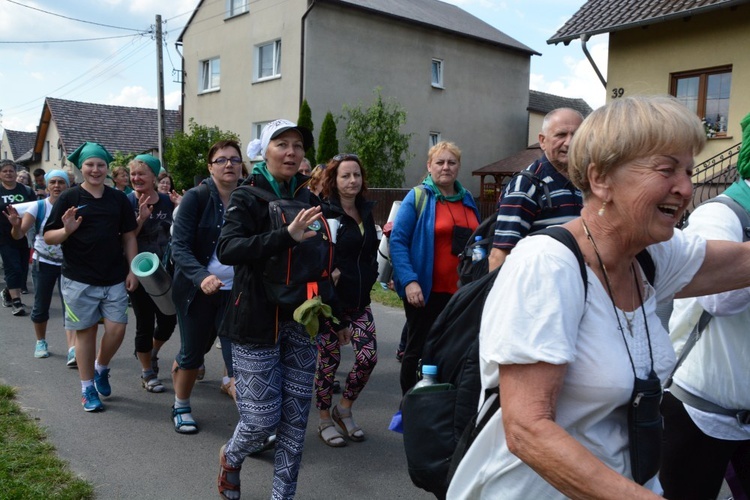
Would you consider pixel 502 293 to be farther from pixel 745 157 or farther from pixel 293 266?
pixel 293 266

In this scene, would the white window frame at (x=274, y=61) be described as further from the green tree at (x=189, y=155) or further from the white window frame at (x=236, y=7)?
the green tree at (x=189, y=155)

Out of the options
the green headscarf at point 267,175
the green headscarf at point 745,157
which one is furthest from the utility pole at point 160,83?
the green headscarf at point 745,157

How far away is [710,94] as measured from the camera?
42.5ft

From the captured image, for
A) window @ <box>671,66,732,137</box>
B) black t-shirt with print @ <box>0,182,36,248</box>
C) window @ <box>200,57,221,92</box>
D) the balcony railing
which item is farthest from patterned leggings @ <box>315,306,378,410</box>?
window @ <box>200,57,221,92</box>

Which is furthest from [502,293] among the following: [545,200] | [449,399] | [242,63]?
[242,63]

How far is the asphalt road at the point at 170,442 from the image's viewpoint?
404cm

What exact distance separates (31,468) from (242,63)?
21.8 metres

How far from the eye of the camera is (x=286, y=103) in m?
22.2

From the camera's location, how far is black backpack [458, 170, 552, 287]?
362 centimetres

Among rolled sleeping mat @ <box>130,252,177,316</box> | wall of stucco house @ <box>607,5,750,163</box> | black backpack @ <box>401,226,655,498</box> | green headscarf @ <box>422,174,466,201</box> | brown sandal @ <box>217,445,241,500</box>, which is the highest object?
wall of stucco house @ <box>607,5,750,163</box>

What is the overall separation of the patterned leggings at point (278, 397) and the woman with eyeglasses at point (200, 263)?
119 cm

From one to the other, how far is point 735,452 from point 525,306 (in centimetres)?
169

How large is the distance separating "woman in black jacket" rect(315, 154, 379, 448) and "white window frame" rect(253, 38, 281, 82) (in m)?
18.3

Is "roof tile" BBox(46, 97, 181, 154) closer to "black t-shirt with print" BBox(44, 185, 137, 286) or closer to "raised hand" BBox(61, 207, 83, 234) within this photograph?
"black t-shirt with print" BBox(44, 185, 137, 286)
